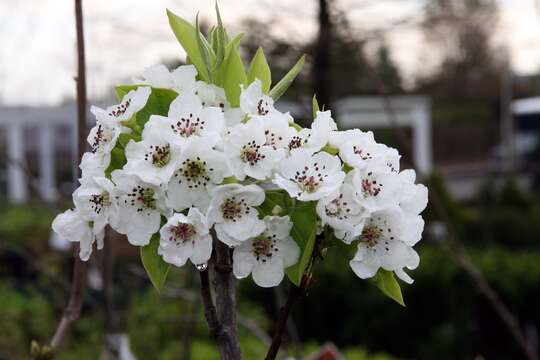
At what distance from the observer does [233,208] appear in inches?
36.0

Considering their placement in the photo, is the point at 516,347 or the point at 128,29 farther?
the point at 128,29

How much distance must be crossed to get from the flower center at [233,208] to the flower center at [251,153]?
0.05m

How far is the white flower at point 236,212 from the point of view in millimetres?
919

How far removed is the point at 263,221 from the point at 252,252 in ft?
0.15

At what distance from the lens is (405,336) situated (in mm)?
5773

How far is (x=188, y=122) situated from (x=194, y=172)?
75 millimetres

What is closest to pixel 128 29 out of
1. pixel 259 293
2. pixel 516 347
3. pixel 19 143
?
pixel 259 293

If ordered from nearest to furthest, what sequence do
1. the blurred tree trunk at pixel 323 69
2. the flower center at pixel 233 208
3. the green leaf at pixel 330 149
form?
the flower center at pixel 233 208, the green leaf at pixel 330 149, the blurred tree trunk at pixel 323 69

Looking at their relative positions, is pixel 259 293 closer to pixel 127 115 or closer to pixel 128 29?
pixel 128 29

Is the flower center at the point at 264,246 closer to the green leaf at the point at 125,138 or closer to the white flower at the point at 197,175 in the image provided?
the white flower at the point at 197,175

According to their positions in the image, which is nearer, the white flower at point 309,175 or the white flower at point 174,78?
the white flower at point 309,175

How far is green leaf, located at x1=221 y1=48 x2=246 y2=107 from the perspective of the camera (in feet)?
3.47

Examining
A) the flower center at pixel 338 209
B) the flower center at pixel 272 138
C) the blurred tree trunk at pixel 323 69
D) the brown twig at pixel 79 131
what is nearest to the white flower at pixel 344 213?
the flower center at pixel 338 209

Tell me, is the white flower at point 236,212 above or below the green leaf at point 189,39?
below
